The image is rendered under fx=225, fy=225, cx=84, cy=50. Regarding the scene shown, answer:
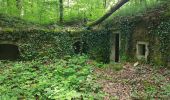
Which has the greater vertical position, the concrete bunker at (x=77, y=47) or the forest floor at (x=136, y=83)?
the concrete bunker at (x=77, y=47)

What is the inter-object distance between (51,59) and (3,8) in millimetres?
8142

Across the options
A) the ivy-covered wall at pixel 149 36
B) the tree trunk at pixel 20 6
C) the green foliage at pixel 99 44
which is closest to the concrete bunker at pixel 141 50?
the ivy-covered wall at pixel 149 36

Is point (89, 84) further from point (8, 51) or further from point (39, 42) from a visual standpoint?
point (8, 51)

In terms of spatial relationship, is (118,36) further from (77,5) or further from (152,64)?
(77,5)

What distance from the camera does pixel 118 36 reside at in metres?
17.9

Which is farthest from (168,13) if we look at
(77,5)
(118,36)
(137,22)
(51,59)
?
(77,5)

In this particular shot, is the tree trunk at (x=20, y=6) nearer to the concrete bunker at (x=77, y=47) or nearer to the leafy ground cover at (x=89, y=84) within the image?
the concrete bunker at (x=77, y=47)

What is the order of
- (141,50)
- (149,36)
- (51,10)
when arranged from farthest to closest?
1. (51,10)
2. (141,50)
3. (149,36)

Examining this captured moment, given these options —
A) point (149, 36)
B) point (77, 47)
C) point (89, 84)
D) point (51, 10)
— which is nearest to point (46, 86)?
point (89, 84)

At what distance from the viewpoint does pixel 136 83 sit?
31.9 feet

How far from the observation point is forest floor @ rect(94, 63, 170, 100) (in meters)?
7.98

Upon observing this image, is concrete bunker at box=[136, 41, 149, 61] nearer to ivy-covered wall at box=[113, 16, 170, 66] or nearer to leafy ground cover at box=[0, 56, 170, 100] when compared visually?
ivy-covered wall at box=[113, 16, 170, 66]

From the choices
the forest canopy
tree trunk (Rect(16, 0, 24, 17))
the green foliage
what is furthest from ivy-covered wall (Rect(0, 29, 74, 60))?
tree trunk (Rect(16, 0, 24, 17))

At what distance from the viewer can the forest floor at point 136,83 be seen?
798 cm
